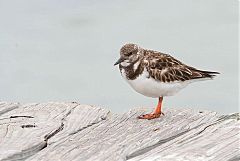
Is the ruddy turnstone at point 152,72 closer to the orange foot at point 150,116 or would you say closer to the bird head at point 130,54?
the bird head at point 130,54

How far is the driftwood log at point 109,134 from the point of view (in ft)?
7.48

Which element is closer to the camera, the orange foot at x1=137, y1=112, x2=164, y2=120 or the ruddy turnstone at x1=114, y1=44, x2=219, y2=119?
the orange foot at x1=137, y1=112, x2=164, y2=120

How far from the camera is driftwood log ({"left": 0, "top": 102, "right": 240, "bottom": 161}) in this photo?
2280 millimetres

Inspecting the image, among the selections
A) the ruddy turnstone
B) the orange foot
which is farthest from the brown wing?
the orange foot

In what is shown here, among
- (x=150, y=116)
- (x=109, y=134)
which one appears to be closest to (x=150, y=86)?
(x=150, y=116)

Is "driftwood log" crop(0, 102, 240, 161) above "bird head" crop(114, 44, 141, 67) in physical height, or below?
below

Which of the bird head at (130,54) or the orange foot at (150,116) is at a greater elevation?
the bird head at (130,54)

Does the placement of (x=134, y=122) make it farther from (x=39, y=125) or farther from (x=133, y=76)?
(x=133, y=76)

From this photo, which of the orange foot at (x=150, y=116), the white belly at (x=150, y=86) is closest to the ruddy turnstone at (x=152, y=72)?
the white belly at (x=150, y=86)

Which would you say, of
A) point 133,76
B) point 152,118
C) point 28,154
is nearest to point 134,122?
point 152,118

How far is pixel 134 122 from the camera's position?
2910mm

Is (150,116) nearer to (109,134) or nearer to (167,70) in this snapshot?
(109,134)

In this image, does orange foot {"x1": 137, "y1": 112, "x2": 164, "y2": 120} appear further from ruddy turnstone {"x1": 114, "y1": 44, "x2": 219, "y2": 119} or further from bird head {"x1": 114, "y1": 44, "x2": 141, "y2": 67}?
bird head {"x1": 114, "y1": 44, "x2": 141, "y2": 67}

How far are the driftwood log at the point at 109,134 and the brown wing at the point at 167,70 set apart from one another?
748 mm
